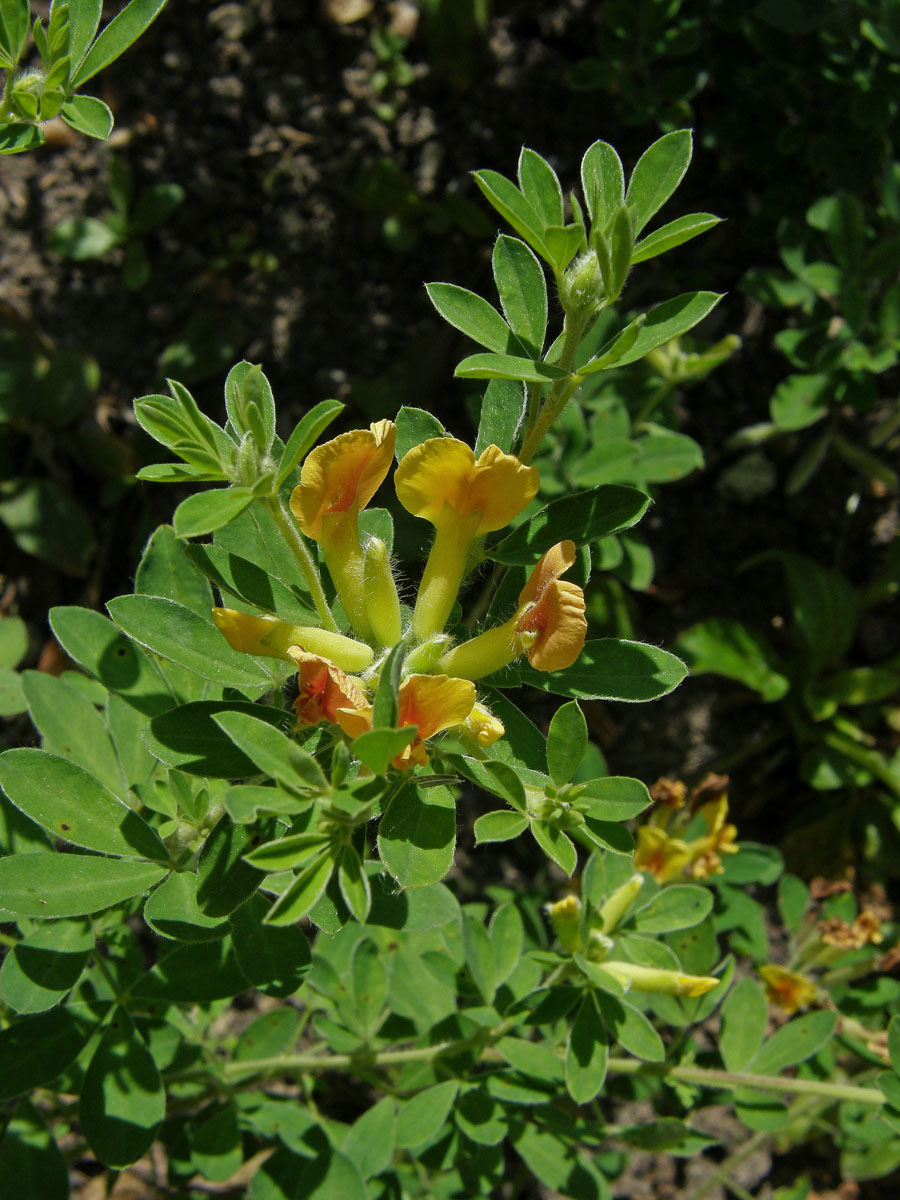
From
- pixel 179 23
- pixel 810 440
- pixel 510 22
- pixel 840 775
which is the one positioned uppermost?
pixel 179 23

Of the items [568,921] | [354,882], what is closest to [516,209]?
[354,882]

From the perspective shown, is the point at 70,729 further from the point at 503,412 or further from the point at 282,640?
the point at 503,412

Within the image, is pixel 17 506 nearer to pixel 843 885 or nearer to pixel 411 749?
pixel 411 749

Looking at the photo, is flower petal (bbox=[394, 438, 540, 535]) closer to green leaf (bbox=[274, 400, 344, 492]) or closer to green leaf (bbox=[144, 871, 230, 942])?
green leaf (bbox=[274, 400, 344, 492])

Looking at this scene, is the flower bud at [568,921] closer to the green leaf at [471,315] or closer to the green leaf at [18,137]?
the green leaf at [471,315]

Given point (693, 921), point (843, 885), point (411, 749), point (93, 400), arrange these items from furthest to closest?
point (93, 400), point (843, 885), point (693, 921), point (411, 749)

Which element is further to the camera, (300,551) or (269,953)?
(269,953)

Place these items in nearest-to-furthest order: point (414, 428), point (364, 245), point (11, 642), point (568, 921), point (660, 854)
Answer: point (414, 428) < point (568, 921) < point (660, 854) < point (11, 642) < point (364, 245)

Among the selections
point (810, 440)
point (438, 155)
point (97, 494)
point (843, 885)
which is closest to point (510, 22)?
point (438, 155)
